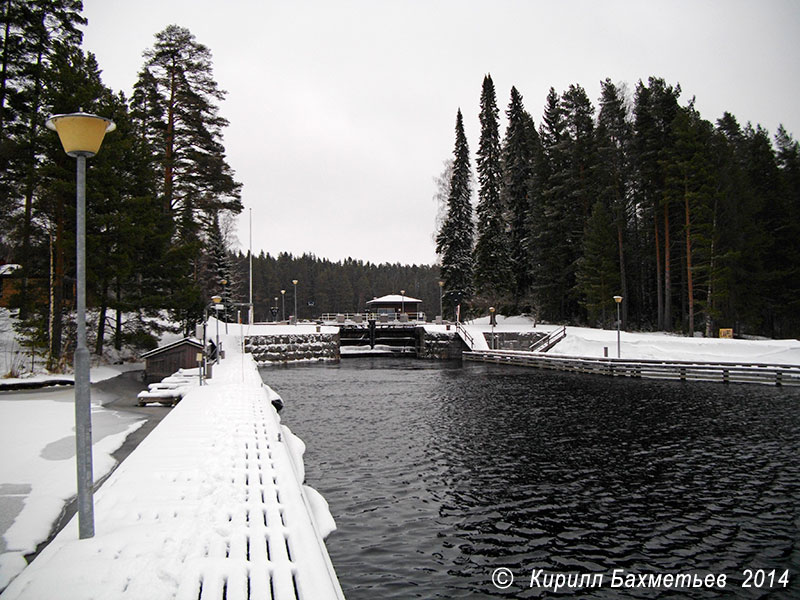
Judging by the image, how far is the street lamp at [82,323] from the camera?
4977 millimetres

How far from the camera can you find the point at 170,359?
24.9 metres

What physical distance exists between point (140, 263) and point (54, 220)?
4.93 meters

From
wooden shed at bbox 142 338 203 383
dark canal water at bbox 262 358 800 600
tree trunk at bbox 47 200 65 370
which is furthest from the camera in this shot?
wooden shed at bbox 142 338 203 383

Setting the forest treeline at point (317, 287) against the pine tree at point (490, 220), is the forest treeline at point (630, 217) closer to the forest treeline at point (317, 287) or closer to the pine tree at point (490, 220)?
the pine tree at point (490, 220)

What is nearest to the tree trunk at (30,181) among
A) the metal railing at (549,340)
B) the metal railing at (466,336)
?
the metal railing at (466,336)

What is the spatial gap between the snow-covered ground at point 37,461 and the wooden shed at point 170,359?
855 centimetres

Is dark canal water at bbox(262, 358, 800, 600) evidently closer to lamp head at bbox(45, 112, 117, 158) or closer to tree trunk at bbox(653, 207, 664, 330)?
lamp head at bbox(45, 112, 117, 158)

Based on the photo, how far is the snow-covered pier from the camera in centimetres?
412

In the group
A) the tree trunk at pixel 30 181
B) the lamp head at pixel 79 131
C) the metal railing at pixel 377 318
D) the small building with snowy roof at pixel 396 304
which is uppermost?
the tree trunk at pixel 30 181

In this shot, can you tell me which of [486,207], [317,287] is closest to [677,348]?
[486,207]

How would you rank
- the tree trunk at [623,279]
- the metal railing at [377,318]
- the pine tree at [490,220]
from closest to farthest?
the tree trunk at [623,279], the pine tree at [490,220], the metal railing at [377,318]

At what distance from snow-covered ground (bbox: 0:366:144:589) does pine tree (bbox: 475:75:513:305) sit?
35320mm

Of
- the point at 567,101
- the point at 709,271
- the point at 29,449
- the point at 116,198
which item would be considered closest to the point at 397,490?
the point at 29,449
